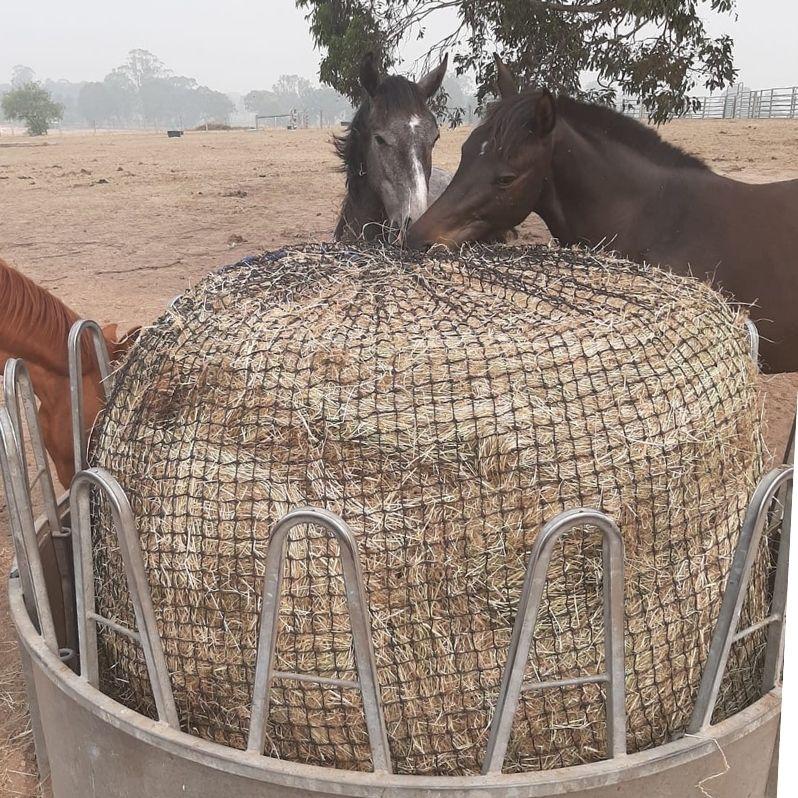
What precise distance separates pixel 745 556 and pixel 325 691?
0.92 metres

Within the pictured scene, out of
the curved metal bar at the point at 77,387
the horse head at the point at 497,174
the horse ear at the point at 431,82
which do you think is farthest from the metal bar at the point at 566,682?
the horse ear at the point at 431,82

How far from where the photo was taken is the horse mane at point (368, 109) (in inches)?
198

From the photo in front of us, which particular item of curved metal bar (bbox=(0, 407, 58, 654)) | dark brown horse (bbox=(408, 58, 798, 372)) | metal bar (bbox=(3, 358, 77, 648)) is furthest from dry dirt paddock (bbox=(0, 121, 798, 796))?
dark brown horse (bbox=(408, 58, 798, 372))

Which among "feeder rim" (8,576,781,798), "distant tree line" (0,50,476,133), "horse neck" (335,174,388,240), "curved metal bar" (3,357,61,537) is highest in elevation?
"distant tree line" (0,50,476,133)

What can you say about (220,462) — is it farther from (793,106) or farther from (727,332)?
(793,106)

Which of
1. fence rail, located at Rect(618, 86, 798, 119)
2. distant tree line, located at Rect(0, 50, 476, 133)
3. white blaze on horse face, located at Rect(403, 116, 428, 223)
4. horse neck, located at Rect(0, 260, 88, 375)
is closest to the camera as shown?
horse neck, located at Rect(0, 260, 88, 375)

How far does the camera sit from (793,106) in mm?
31922

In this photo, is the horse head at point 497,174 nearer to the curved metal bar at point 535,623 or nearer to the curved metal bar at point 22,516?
the curved metal bar at point 22,516

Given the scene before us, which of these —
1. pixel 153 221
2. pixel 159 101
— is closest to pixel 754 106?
pixel 153 221

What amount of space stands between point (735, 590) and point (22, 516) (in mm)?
1607

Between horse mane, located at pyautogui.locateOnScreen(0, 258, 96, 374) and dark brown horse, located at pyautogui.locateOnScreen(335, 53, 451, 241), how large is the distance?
264cm

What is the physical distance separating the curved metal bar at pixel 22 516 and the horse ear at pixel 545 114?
2814 millimetres

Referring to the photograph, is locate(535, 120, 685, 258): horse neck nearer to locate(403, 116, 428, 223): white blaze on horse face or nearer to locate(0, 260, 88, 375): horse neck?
locate(403, 116, 428, 223): white blaze on horse face

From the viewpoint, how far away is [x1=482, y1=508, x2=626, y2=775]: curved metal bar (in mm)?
1381
